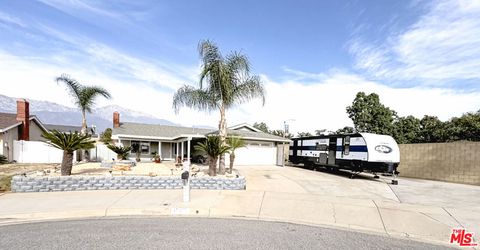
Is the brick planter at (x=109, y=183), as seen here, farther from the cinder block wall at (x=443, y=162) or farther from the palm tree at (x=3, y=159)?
the cinder block wall at (x=443, y=162)

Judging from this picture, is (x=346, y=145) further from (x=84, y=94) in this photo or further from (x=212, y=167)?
(x=84, y=94)

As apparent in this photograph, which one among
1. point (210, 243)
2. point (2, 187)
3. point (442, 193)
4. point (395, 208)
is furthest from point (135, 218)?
point (442, 193)

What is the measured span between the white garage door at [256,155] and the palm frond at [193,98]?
31.1ft

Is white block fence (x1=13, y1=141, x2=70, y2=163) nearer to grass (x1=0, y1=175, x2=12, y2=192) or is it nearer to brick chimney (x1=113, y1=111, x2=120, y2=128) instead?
brick chimney (x1=113, y1=111, x2=120, y2=128)

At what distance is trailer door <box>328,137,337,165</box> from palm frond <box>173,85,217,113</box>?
10002mm

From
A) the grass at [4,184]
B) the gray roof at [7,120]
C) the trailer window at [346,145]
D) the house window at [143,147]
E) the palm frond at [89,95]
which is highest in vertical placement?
the palm frond at [89,95]

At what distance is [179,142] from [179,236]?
21.3 m

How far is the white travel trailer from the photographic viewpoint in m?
17.3

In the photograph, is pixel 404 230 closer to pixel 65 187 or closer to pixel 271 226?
pixel 271 226

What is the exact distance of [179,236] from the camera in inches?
242

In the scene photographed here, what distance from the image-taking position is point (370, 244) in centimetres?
608

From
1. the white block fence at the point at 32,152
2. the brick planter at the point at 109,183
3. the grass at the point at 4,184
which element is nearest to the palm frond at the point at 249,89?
the brick planter at the point at 109,183

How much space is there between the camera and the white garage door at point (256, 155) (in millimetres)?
25109

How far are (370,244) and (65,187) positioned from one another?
10618 millimetres
